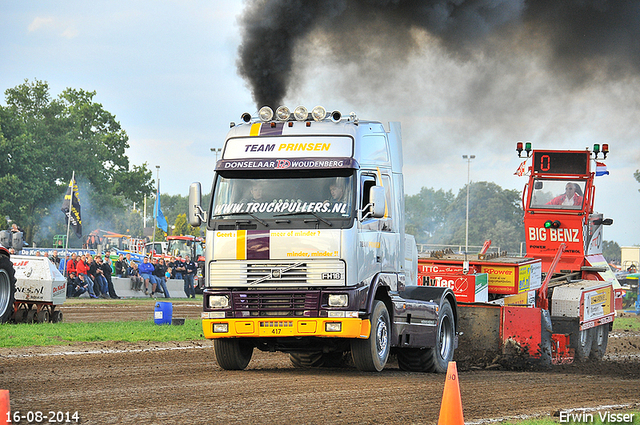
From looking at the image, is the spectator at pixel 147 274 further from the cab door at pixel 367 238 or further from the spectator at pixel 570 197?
the cab door at pixel 367 238

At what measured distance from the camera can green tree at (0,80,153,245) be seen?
52.7 metres

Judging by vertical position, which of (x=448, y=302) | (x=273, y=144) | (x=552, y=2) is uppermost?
(x=552, y=2)

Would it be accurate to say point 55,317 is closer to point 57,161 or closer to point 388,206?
point 388,206

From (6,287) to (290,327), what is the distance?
8427 mm

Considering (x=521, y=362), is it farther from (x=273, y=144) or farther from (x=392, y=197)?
(x=273, y=144)

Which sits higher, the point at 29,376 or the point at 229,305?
the point at 229,305

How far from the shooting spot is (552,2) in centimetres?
1680

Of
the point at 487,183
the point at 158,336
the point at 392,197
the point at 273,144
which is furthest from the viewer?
the point at 487,183

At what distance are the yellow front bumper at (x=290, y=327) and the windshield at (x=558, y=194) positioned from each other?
8.68 m

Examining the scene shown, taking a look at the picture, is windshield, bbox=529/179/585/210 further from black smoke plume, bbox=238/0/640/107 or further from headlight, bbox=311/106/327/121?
headlight, bbox=311/106/327/121

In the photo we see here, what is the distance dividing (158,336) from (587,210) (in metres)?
9.68

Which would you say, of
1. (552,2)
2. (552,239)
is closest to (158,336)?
(552,239)

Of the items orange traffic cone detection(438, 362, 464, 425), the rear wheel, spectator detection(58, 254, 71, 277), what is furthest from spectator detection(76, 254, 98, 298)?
orange traffic cone detection(438, 362, 464, 425)

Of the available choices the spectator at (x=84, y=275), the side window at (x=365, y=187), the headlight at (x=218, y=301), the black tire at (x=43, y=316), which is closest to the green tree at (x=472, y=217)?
the spectator at (x=84, y=275)
